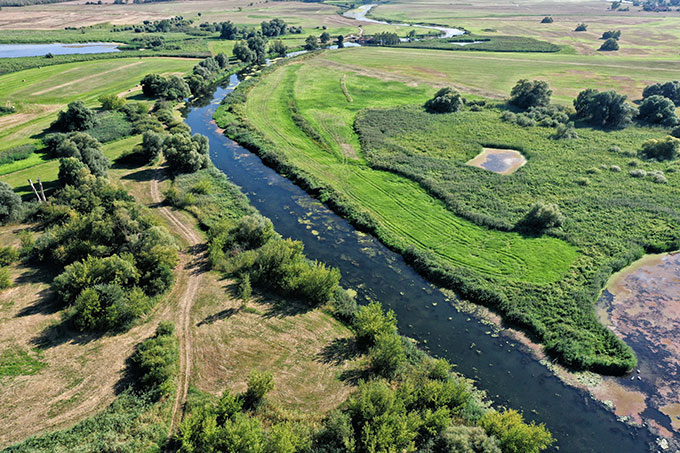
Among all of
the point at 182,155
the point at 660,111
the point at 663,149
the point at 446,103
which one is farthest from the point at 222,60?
the point at 660,111

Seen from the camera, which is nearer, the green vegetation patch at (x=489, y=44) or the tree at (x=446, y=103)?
the tree at (x=446, y=103)

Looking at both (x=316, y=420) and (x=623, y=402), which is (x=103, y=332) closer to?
(x=316, y=420)

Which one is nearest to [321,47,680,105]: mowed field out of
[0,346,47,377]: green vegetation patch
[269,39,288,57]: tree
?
[269,39,288,57]: tree

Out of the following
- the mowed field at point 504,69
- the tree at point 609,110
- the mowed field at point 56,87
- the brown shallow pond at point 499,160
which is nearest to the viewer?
the brown shallow pond at point 499,160

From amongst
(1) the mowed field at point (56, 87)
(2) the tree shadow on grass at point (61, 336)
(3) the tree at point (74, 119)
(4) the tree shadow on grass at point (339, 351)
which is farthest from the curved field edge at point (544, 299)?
(1) the mowed field at point (56, 87)

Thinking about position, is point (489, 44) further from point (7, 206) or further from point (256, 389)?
point (256, 389)

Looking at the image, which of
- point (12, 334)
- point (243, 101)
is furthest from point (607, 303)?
point (243, 101)

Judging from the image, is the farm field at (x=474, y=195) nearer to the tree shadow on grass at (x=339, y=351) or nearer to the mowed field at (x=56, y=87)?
the tree shadow on grass at (x=339, y=351)

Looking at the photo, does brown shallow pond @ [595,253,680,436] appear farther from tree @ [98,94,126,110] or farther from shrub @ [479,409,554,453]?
tree @ [98,94,126,110]
